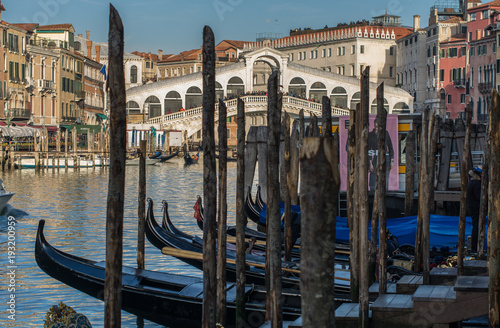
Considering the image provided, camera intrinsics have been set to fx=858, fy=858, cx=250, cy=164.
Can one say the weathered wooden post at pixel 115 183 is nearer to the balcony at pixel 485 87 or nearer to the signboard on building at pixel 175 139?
the balcony at pixel 485 87

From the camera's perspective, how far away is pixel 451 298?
4.76 meters

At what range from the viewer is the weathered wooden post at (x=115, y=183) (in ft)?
13.1

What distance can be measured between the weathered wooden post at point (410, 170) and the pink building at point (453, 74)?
27747 millimetres

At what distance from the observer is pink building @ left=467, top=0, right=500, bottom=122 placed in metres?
31.5

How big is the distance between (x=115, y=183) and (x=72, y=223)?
9445 mm

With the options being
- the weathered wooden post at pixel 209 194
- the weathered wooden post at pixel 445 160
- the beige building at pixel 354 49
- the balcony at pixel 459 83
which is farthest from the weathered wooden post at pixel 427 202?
the beige building at pixel 354 49

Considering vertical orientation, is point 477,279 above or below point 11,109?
below

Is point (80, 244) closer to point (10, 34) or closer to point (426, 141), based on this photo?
point (426, 141)

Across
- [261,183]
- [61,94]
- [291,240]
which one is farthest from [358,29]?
[291,240]

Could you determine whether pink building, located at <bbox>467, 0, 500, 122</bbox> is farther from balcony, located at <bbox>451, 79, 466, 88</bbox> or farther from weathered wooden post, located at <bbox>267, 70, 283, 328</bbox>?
weathered wooden post, located at <bbox>267, 70, 283, 328</bbox>

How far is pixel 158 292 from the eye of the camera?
6.15m

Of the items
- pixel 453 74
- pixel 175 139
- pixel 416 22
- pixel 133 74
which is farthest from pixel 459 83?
pixel 133 74

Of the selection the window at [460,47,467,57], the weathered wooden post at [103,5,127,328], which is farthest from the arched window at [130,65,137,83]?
the weathered wooden post at [103,5,127,328]

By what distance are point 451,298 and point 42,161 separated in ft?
69.8
